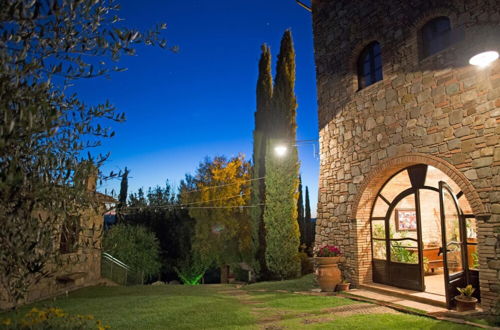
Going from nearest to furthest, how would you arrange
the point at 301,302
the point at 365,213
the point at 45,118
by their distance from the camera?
the point at 45,118
the point at 301,302
the point at 365,213

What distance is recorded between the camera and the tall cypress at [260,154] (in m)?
14.5

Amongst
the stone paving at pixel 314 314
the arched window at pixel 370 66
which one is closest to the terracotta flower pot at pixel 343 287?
the stone paving at pixel 314 314

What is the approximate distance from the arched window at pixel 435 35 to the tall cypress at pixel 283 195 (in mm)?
6693

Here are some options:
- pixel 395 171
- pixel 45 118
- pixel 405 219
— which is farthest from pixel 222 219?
pixel 45 118

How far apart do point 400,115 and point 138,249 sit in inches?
571

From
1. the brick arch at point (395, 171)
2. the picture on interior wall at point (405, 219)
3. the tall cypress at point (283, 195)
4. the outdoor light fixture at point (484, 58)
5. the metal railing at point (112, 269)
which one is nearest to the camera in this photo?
the outdoor light fixture at point (484, 58)

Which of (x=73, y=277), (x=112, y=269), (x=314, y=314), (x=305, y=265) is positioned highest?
(x=73, y=277)

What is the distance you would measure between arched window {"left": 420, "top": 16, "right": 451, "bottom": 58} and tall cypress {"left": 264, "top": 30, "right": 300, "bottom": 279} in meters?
6.69

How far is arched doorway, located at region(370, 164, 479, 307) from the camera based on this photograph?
19.7ft

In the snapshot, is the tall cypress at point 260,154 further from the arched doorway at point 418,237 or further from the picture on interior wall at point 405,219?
the picture on interior wall at point 405,219

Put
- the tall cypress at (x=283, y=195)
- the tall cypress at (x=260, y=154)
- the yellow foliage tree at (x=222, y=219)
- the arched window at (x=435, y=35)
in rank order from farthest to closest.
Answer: the yellow foliage tree at (x=222, y=219), the tall cypress at (x=260, y=154), the tall cypress at (x=283, y=195), the arched window at (x=435, y=35)

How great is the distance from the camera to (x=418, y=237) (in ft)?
23.4

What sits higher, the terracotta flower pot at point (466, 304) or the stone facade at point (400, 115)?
the stone facade at point (400, 115)

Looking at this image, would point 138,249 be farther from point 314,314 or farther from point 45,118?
point 45,118
